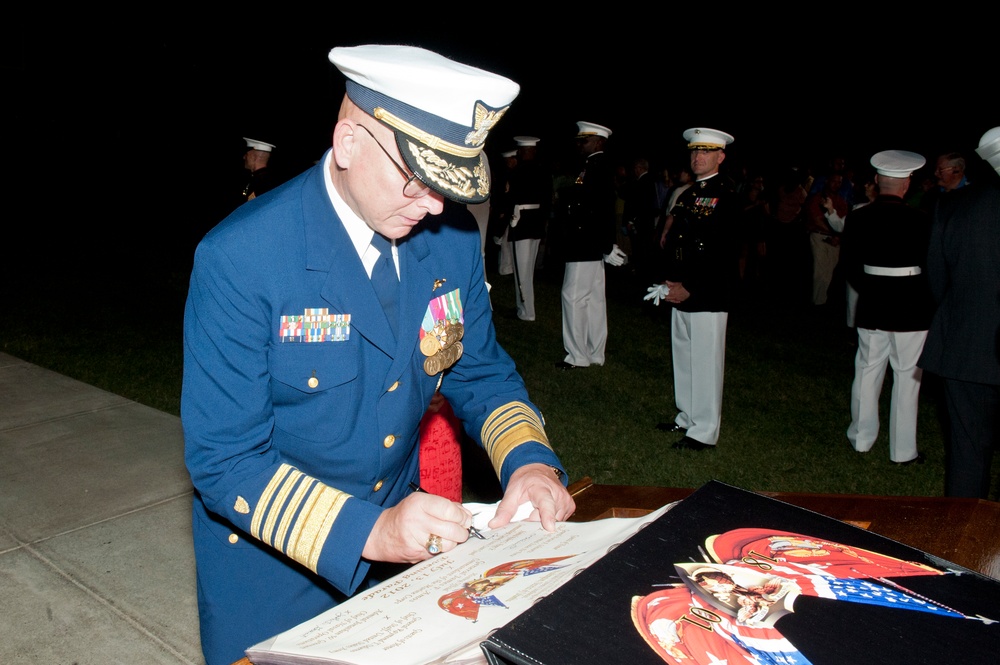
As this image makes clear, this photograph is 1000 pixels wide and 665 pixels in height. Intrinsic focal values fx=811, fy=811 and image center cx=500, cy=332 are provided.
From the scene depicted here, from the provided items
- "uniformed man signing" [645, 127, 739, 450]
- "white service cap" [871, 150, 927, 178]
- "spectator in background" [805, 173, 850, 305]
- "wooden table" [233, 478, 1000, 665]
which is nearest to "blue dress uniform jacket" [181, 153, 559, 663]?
"wooden table" [233, 478, 1000, 665]

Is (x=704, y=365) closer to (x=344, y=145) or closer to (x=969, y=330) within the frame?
(x=969, y=330)

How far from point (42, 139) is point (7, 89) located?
1219 millimetres

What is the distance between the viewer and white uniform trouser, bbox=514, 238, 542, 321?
8203mm

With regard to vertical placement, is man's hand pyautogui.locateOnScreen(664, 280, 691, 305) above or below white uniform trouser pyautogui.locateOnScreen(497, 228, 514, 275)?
above

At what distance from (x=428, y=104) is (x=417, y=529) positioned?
0.61m

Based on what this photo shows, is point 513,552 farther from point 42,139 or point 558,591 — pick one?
point 42,139

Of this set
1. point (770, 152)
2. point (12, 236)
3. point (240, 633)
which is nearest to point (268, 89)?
point (12, 236)

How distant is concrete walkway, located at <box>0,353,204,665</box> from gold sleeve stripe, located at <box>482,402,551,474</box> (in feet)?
5.89

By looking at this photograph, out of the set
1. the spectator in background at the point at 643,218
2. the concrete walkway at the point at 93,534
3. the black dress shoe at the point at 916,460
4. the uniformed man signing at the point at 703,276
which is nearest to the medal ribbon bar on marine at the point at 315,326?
the concrete walkway at the point at 93,534

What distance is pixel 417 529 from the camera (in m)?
1.15

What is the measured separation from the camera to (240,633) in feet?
4.78

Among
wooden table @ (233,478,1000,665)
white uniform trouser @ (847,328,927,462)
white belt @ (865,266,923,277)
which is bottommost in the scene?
white uniform trouser @ (847,328,927,462)

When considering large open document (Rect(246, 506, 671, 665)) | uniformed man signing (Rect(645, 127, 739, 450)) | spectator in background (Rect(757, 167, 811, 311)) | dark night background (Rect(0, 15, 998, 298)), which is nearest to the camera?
large open document (Rect(246, 506, 671, 665))

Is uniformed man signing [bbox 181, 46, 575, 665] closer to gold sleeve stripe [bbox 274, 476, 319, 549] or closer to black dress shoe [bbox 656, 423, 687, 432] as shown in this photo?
gold sleeve stripe [bbox 274, 476, 319, 549]
